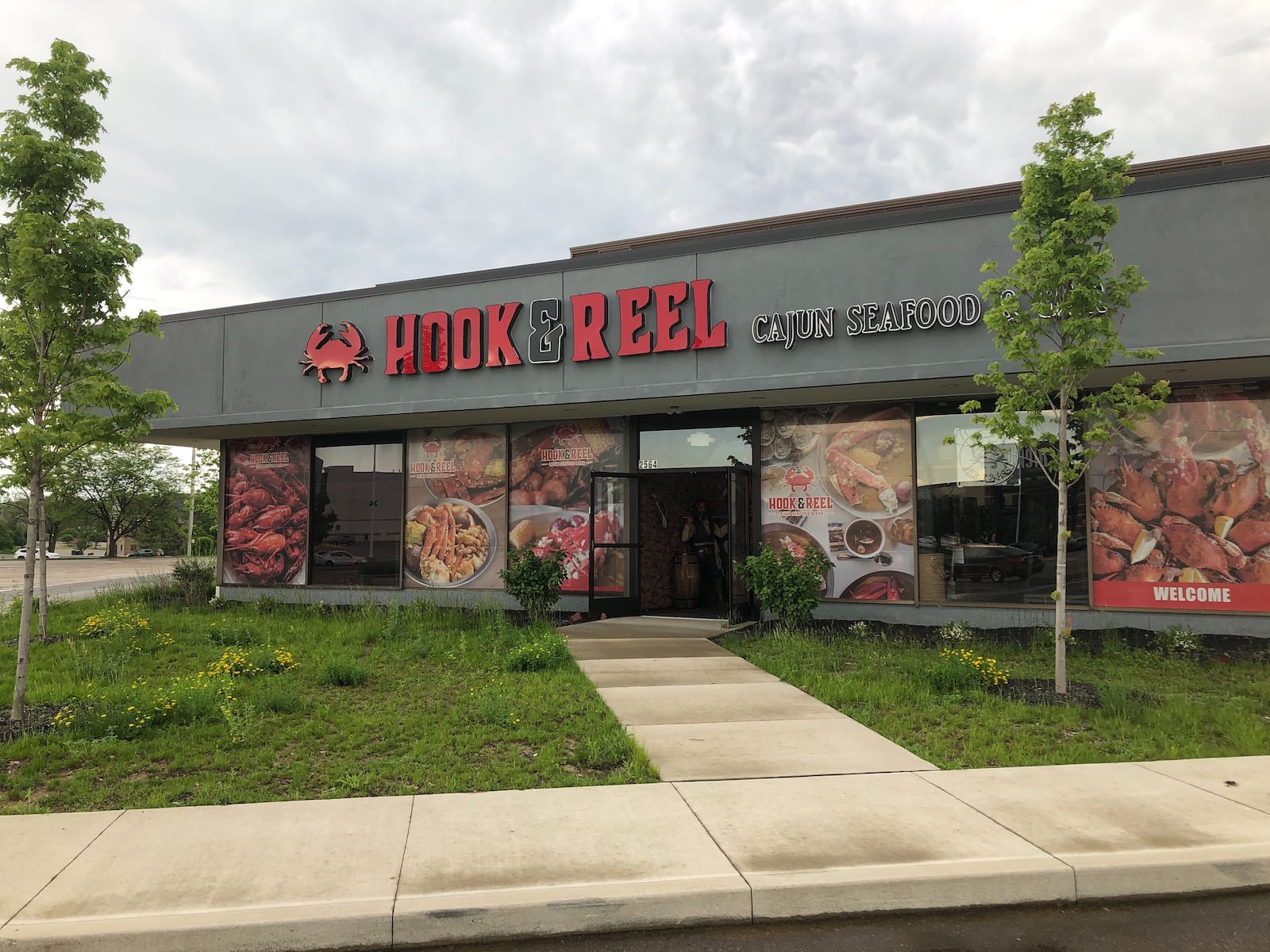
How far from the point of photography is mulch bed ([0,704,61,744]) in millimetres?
6758

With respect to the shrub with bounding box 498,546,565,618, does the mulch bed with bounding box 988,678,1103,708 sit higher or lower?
lower

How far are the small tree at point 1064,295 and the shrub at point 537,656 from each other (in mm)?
5462

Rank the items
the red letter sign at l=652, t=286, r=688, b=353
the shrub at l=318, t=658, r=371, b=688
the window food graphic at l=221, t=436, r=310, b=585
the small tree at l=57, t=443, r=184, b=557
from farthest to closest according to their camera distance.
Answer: the small tree at l=57, t=443, r=184, b=557, the window food graphic at l=221, t=436, r=310, b=585, the red letter sign at l=652, t=286, r=688, b=353, the shrub at l=318, t=658, r=371, b=688

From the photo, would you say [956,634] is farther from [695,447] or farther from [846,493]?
[695,447]

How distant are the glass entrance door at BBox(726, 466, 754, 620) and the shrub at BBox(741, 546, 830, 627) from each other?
4.24 feet

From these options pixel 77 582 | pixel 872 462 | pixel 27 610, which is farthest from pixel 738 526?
pixel 77 582

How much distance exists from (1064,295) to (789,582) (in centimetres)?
518

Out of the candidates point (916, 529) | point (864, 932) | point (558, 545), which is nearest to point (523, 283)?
point (558, 545)

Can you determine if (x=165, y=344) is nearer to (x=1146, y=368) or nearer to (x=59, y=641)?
(x=59, y=641)

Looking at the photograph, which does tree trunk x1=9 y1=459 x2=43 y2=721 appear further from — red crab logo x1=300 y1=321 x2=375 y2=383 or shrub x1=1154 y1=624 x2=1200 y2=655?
shrub x1=1154 y1=624 x2=1200 y2=655

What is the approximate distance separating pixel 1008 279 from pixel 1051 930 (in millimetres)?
6663

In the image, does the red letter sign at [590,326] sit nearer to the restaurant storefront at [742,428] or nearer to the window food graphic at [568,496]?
the restaurant storefront at [742,428]

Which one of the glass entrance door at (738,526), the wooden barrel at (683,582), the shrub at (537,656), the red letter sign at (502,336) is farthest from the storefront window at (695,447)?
the shrub at (537,656)

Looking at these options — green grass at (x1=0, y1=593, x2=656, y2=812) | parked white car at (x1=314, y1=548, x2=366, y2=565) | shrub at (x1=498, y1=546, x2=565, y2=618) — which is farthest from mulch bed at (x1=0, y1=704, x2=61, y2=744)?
parked white car at (x1=314, y1=548, x2=366, y2=565)
